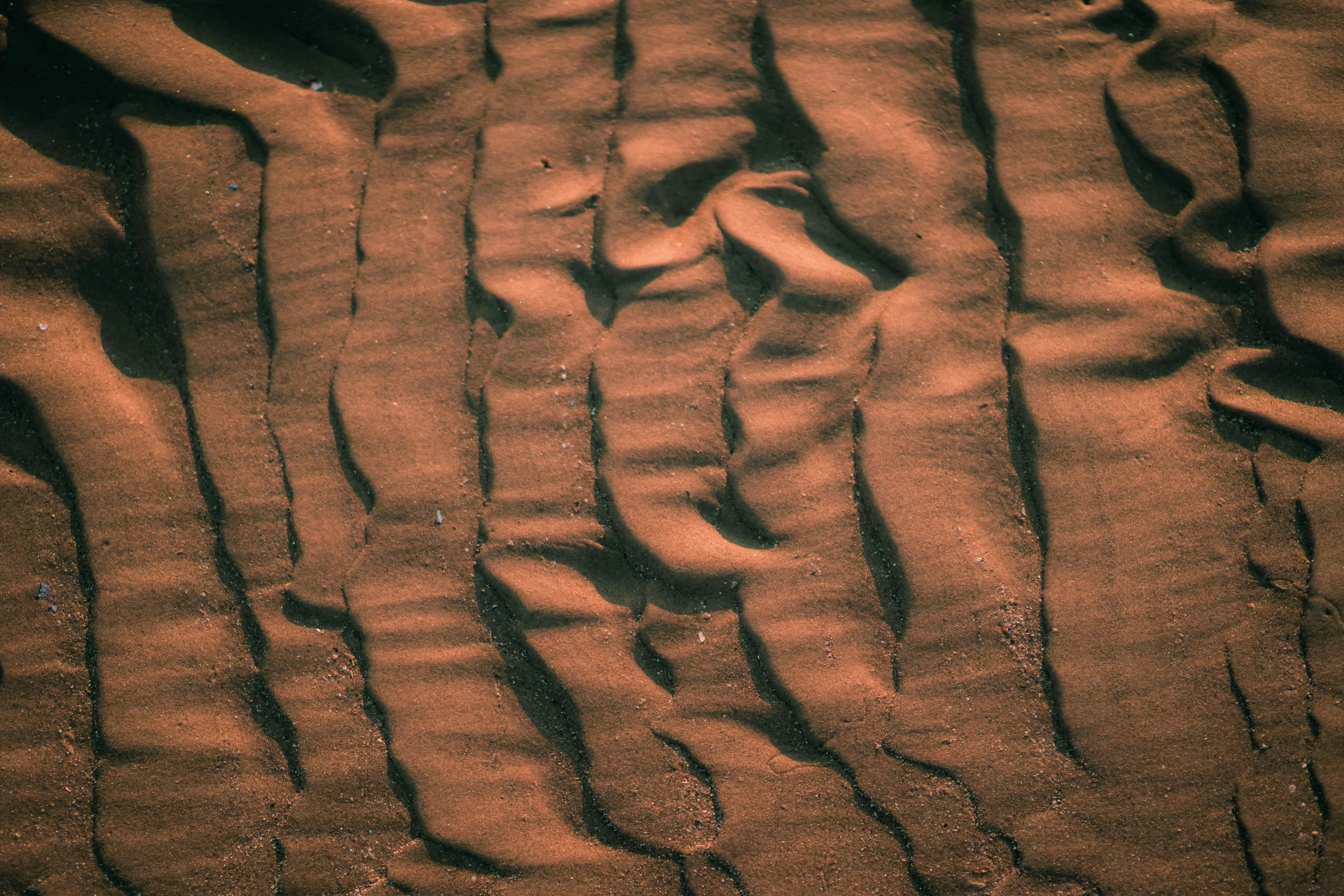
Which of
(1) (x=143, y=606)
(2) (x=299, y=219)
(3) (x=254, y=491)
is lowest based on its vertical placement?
(1) (x=143, y=606)

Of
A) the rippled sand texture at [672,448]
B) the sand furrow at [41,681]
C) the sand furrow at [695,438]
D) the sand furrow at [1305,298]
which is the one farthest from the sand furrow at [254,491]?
the sand furrow at [1305,298]

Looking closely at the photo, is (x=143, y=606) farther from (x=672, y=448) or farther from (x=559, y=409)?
(x=672, y=448)

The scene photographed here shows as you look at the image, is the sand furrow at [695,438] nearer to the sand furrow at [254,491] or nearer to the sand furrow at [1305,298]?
the sand furrow at [254,491]

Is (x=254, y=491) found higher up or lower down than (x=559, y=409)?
lower down

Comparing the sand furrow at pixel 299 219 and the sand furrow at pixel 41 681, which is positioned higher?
the sand furrow at pixel 299 219

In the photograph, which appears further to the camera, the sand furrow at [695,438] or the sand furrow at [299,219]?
the sand furrow at [299,219]

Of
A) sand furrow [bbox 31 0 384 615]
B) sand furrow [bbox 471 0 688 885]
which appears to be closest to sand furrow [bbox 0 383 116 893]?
sand furrow [bbox 31 0 384 615]

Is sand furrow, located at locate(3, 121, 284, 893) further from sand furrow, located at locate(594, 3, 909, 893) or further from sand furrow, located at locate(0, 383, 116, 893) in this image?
sand furrow, located at locate(594, 3, 909, 893)

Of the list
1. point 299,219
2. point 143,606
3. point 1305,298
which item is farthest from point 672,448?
point 1305,298

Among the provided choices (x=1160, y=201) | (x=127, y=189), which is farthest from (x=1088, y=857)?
(x=127, y=189)

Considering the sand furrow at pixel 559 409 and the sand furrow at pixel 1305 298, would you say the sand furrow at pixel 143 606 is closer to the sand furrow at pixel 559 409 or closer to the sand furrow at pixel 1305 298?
the sand furrow at pixel 559 409
